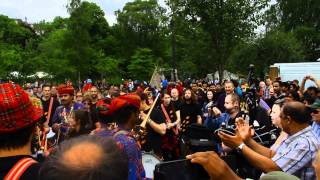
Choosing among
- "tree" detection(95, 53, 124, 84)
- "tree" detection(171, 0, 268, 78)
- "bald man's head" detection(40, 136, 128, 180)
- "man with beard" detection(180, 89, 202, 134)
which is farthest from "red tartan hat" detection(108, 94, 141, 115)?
"tree" detection(95, 53, 124, 84)

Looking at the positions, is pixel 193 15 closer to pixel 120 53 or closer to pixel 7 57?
pixel 7 57

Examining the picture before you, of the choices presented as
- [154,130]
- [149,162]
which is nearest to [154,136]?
[154,130]

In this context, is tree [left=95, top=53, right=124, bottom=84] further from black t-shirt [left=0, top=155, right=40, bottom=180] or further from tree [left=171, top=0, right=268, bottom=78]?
black t-shirt [left=0, top=155, right=40, bottom=180]

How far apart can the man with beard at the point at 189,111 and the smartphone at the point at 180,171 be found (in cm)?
705

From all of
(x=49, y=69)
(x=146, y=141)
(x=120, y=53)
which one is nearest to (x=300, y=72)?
(x=146, y=141)

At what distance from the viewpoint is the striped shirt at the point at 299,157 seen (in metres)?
3.93

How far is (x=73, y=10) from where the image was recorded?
39.2m

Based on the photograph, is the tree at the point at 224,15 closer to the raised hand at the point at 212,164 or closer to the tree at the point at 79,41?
the tree at the point at 79,41

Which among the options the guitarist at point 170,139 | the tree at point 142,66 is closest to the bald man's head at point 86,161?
the guitarist at point 170,139

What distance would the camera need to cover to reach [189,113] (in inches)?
409

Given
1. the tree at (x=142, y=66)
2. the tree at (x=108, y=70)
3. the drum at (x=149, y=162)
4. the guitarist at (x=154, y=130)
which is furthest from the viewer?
the tree at (x=142, y=66)

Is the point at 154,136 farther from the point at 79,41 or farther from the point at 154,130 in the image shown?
the point at 79,41

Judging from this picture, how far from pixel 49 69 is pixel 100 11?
1252 inches

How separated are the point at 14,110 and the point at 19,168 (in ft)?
1.02
